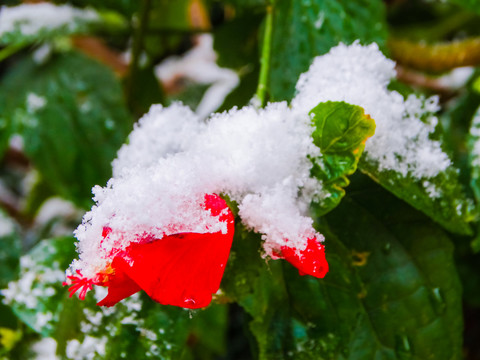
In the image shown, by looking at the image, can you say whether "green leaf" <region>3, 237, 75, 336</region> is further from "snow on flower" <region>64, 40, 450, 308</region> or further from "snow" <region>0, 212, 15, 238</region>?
"snow" <region>0, 212, 15, 238</region>

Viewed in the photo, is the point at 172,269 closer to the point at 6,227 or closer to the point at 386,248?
the point at 386,248

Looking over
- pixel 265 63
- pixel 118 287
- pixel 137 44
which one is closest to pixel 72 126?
pixel 137 44

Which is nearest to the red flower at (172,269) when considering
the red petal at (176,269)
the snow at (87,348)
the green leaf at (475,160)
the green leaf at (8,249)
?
the red petal at (176,269)

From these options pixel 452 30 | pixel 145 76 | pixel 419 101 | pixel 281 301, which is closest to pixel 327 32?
pixel 419 101

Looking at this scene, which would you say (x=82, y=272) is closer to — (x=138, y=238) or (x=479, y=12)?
(x=138, y=238)

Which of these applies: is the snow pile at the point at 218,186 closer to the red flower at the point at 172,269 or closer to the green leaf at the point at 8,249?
the red flower at the point at 172,269

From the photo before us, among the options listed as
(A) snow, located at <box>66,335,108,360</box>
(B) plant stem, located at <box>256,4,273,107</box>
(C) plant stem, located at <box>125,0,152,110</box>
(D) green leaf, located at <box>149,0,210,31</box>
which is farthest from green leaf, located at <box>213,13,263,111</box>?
(A) snow, located at <box>66,335,108,360</box>
